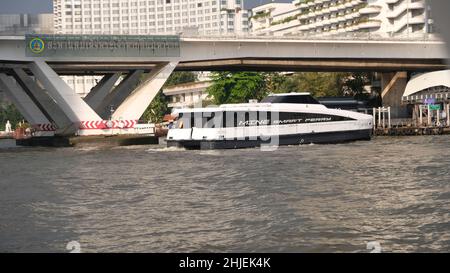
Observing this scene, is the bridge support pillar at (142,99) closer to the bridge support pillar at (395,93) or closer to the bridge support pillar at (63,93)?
the bridge support pillar at (63,93)

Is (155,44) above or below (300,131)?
above

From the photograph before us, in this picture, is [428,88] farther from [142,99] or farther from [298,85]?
[142,99]

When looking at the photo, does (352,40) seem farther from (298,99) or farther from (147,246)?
(147,246)

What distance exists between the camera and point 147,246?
1259 cm

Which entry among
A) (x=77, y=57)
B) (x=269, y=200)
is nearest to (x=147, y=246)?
(x=269, y=200)

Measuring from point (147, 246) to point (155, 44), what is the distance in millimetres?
45017

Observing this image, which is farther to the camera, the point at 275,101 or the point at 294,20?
the point at 294,20

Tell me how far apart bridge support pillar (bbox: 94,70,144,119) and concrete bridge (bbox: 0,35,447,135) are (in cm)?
9

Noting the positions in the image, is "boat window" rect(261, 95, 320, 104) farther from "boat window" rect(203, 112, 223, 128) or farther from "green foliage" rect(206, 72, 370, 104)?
"green foliage" rect(206, 72, 370, 104)

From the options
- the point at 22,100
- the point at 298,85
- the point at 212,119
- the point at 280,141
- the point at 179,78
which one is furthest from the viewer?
the point at 179,78

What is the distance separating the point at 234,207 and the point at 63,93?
4000 centimetres

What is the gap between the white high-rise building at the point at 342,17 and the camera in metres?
105

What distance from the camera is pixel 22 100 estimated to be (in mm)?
62469

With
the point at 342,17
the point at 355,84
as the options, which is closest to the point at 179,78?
the point at 342,17
